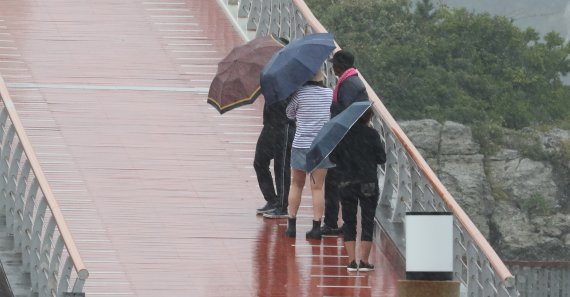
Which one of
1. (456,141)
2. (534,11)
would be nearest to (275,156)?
(456,141)

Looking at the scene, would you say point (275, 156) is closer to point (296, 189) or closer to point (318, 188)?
point (296, 189)

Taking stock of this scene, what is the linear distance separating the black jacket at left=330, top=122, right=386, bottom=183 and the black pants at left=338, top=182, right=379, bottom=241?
0.21 ft

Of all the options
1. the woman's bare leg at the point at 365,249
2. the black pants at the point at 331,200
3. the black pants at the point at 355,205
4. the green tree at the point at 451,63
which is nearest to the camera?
the black pants at the point at 355,205

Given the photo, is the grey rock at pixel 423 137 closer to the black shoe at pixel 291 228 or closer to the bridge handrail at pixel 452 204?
the bridge handrail at pixel 452 204

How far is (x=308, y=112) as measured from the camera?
559 inches

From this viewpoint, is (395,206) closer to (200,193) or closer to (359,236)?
(359,236)

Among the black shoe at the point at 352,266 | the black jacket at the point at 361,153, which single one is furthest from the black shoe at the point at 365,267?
the black jacket at the point at 361,153

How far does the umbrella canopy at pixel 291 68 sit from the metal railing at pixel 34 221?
80.4 inches

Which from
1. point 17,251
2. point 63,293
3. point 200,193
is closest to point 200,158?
point 200,193

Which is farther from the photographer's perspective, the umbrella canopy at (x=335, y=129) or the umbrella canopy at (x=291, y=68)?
the umbrella canopy at (x=291, y=68)

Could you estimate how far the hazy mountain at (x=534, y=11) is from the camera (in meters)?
90.7

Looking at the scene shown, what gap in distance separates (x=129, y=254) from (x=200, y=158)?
3.11 meters

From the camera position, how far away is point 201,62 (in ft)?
67.1

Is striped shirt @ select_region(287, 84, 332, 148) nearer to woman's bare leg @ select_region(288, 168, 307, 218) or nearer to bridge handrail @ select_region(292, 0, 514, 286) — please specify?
woman's bare leg @ select_region(288, 168, 307, 218)
